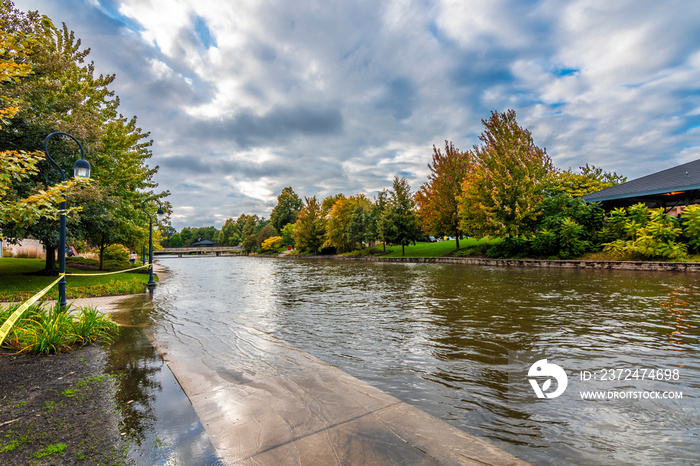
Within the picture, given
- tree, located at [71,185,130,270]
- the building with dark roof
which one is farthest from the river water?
the building with dark roof

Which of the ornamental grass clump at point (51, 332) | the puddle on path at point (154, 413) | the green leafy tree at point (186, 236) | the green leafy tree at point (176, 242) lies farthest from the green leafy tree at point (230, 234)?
the puddle on path at point (154, 413)

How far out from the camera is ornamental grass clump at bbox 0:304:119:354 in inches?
194

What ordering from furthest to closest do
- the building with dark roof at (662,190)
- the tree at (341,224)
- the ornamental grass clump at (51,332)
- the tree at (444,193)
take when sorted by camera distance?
1. the tree at (341,224)
2. the tree at (444,193)
3. the building with dark roof at (662,190)
4. the ornamental grass clump at (51,332)

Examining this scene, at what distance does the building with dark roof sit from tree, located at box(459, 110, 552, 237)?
4.68 meters

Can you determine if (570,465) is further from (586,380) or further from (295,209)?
(295,209)

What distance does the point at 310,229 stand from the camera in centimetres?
6250

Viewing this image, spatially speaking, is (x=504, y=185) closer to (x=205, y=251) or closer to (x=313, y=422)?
(x=313, y=422)

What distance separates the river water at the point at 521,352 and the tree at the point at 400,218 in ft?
94.0

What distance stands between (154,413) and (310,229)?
196 ft

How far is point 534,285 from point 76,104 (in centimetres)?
2216

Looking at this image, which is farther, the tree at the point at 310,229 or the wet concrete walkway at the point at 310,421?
the tree at the point at 310,229

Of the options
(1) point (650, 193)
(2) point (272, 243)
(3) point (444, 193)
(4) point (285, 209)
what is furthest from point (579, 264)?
(4) point (285, 209)

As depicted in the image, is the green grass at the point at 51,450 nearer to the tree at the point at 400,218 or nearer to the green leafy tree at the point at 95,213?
the green leafy tree at the point at 95,213

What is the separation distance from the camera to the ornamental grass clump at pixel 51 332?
4.92 m
